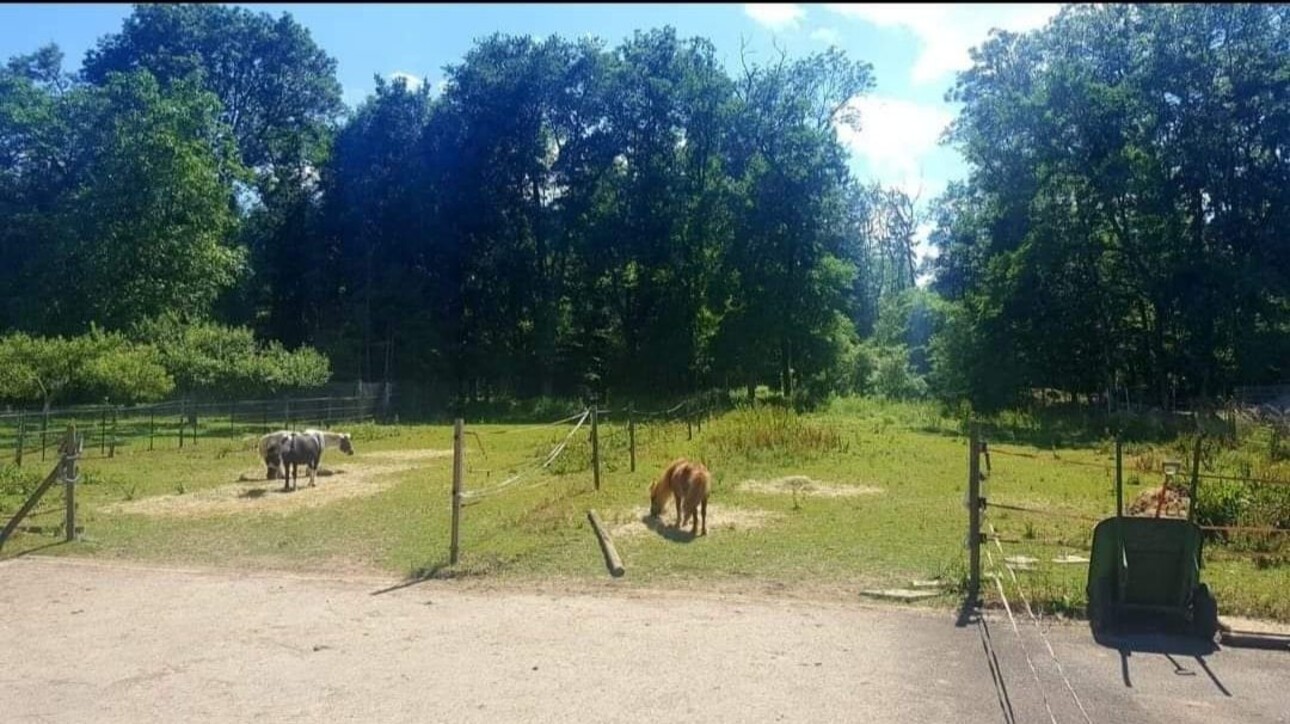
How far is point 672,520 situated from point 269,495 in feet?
24.0

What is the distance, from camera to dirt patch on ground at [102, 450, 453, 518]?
1352 centimetres

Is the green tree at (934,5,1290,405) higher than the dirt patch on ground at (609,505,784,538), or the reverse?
the green tree at (934,5,1290,405)

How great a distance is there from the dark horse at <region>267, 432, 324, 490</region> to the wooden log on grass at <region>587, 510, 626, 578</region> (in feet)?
23.7

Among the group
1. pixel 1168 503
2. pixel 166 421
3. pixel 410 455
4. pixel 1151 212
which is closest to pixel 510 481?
pixel 1168 503

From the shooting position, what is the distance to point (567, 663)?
6.35m

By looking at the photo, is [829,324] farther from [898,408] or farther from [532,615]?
[532,615]

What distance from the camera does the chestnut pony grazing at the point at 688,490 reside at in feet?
36.4

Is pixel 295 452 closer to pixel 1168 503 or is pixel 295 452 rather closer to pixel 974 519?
pixel 974 519

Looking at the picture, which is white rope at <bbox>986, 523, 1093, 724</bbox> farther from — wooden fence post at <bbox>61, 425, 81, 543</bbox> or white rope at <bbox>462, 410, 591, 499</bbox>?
wooden fence post at <bbox>61, 425, 81, 543</bbox>

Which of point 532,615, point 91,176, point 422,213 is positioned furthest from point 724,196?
point 532,615

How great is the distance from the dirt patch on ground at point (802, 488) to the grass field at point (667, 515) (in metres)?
0.06

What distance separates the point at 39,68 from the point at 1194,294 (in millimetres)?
57373

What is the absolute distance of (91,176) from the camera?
40531mm

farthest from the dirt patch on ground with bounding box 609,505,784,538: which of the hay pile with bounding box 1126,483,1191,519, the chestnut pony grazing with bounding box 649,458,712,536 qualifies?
the hay pile with bounding box 1126,483,1191,519
